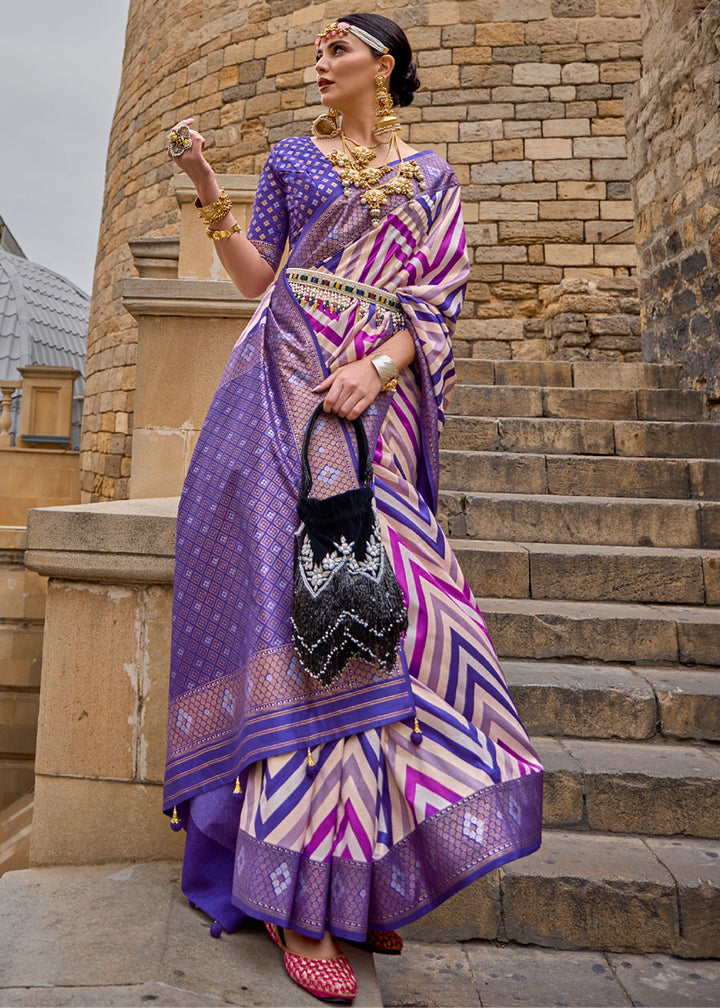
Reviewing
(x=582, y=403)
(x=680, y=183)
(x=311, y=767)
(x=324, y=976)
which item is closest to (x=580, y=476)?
(x=582, y=403)

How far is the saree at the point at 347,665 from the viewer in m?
1.14

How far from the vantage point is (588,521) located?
307 centimetres

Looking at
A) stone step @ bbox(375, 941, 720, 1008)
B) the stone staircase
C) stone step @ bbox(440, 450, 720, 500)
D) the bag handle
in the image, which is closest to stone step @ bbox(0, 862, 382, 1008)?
stone step @ bbox(375, 941, 720, 1008)

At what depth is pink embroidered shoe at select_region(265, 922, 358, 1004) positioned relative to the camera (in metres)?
1.11

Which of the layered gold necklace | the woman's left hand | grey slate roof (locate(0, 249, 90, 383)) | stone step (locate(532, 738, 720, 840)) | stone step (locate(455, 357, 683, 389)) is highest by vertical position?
grey slate roof (locate(0, 249, 90, 383))

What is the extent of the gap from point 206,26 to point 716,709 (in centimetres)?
1034

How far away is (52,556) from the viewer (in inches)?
62.5

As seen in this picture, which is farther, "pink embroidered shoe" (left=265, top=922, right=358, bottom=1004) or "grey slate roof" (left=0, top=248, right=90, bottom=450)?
"grey slate roof" (left=0, top=248, right=90, bottom=450)

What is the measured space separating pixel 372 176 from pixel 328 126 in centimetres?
21

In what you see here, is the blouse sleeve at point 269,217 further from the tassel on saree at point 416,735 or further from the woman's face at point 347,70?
the tassel on saree at point 416,735

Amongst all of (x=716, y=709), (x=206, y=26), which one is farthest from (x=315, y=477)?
(x=206, y=26)

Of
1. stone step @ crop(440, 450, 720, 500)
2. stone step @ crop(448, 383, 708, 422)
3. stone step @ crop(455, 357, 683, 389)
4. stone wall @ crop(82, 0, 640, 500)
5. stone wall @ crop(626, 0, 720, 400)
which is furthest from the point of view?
stone wall @ crop(82, 0, 640, 500)

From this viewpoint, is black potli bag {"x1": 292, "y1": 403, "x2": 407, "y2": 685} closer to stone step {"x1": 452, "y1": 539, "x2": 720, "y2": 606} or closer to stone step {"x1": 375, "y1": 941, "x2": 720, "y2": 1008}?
stone step {"x1": 375, "y1": 941, "x2": 720, "y2": 1008}

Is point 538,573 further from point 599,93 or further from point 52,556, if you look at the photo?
point 599,93
